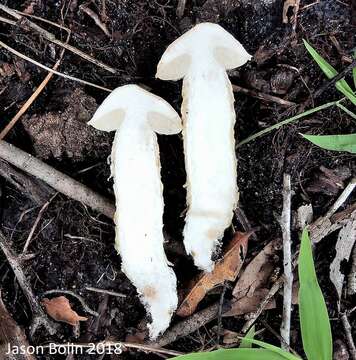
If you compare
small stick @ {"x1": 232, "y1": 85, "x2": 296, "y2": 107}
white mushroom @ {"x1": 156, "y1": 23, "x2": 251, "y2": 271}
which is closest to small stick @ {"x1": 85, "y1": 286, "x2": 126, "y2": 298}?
white mushroom @ {"x1": 156, "y1": 23, "x2": 251, "y2": 271}

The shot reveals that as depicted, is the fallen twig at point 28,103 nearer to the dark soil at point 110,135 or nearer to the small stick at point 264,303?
the dark soil at point 110,135

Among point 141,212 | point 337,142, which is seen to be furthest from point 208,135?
point 337,142

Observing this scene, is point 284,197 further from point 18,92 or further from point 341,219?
point 18,92

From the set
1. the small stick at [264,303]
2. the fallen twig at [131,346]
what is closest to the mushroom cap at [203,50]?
the small stick at [264,303]

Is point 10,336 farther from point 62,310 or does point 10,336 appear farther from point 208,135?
point 208,135

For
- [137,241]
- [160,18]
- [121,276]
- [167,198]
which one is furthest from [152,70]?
[121,276]

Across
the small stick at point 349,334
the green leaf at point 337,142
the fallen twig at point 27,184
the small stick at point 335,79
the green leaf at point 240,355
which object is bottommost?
the small stick at point 349,334
